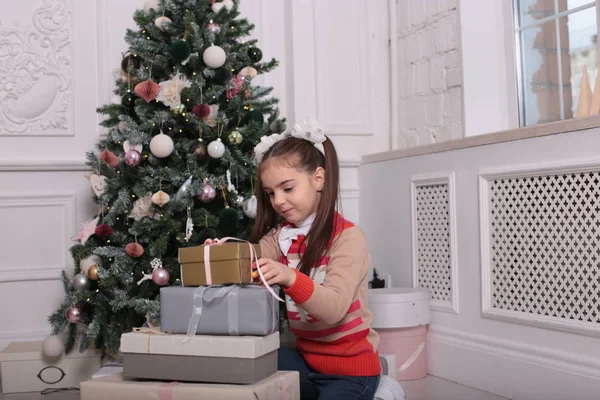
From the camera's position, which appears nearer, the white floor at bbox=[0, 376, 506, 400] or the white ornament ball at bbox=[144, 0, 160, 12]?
the white floor at bbox=[0, 376, 506, 400]

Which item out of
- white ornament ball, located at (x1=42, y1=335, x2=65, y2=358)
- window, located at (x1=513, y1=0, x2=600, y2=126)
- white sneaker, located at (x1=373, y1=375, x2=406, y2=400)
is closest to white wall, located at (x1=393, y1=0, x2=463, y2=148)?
window, located at (x1=513, y1=0, x2=600, y2=126)

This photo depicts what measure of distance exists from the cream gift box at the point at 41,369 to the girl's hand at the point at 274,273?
129 cm

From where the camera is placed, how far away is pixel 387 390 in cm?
200

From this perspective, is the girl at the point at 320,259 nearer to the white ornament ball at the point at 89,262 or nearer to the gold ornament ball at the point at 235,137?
the gold ornament ball at the point at 235,137

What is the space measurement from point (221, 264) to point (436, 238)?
1.41m

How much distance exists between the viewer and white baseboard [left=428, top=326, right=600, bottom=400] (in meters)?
2.16

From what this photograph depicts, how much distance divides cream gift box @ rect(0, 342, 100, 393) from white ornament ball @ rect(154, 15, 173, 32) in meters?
1.27

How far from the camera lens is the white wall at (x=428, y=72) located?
3.15 meters

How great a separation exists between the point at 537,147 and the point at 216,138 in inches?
44.5

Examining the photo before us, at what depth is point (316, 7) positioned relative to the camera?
354 centimetres

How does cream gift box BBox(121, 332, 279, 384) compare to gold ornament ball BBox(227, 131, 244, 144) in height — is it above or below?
below

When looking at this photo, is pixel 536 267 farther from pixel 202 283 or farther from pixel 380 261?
pixel 202 283

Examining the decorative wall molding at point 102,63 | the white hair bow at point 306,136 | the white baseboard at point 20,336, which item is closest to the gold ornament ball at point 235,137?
the white hair bow at point 306,136

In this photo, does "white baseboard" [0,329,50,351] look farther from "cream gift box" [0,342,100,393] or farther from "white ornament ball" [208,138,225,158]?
"white ornament ball" [208,138,225,158]
